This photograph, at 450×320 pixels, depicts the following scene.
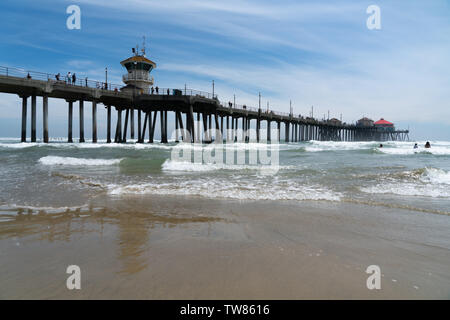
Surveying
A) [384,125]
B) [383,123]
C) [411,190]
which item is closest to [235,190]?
[411,190]

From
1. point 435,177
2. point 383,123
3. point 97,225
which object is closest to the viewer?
point 97,225

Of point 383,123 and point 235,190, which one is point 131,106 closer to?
point 235,190

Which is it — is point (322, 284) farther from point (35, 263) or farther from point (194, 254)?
point (35, 263)

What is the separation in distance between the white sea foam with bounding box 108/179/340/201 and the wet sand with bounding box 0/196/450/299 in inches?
48.8

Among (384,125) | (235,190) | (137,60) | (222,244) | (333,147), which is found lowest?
(222,244)

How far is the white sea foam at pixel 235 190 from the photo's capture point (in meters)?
5.99

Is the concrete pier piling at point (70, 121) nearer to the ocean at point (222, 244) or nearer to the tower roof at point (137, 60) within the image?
the tower roof at point (137, 60)

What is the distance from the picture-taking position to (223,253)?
9.09 ft

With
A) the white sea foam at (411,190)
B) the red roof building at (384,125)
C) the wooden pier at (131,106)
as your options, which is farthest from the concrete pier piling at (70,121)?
the red roof building at (384,125)

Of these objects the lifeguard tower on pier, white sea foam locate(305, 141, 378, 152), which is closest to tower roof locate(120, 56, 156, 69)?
the lifeguard tower on pier

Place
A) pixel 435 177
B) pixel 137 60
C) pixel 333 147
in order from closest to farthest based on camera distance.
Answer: pixel 435 177 < pixel 333 147 < pixel 137 60

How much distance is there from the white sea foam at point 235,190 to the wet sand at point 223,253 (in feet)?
4.06

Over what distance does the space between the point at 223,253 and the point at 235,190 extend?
387cm
